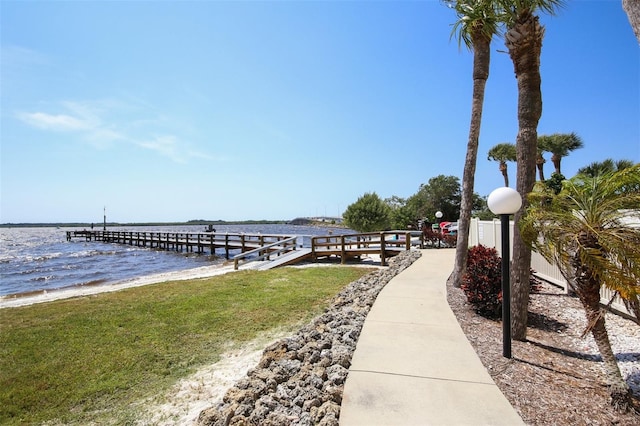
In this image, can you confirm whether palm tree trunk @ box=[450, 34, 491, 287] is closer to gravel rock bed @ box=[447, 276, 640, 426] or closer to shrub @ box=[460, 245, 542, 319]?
shrub @ box=[460, 245, 542, 319]

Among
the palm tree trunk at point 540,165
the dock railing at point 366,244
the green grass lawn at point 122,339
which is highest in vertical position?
the palm tree trunk at point 540,165

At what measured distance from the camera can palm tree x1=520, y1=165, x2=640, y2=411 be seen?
290 cm

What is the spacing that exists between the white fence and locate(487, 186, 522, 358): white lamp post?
2336 millimetres

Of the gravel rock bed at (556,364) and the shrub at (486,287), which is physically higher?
the shrub at (486,287)

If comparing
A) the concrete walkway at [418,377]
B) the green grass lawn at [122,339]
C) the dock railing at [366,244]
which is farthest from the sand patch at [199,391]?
the dock railing at [366,244]

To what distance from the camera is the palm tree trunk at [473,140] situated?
25.8 feet

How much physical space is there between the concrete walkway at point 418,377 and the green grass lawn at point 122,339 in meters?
2.12

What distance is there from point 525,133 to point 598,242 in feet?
7.09

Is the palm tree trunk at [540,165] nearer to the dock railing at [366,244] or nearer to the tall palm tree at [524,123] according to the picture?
the dock railing at [366,244]

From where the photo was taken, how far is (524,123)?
4.66m

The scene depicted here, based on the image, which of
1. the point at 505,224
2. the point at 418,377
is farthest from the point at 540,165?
the point at 418,377

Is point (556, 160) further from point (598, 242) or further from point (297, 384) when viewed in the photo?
point (297, 384)

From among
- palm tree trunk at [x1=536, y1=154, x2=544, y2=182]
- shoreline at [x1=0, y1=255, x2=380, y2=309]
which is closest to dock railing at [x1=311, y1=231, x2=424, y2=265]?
shoreline at [x1=0, y1=255, x2=380, y2=309]

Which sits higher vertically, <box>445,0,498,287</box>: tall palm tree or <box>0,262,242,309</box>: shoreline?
<box>445,0,498,287</box>: tall palm tree
